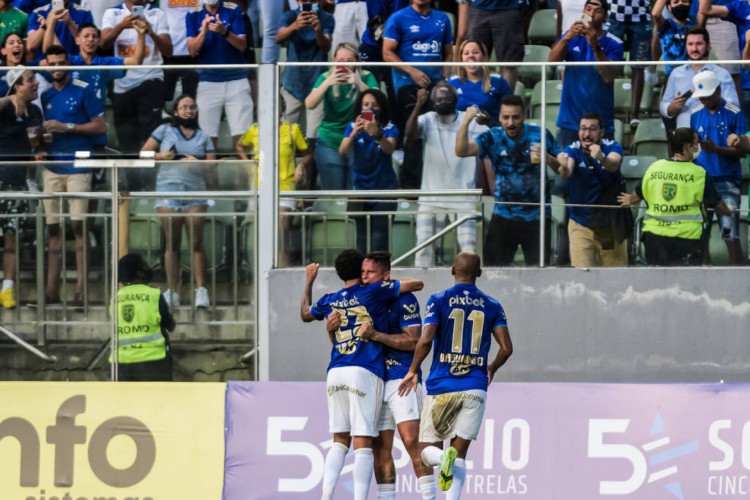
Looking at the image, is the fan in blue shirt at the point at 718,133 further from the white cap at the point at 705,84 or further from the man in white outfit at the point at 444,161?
the man in white outfit at the point at 444,161

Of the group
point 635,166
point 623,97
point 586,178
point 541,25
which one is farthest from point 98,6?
point 635,166

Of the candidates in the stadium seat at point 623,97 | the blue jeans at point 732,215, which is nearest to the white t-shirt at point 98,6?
the stadium seat at point 623,97

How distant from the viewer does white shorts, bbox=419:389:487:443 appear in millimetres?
8719

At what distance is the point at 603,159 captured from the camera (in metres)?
10.4

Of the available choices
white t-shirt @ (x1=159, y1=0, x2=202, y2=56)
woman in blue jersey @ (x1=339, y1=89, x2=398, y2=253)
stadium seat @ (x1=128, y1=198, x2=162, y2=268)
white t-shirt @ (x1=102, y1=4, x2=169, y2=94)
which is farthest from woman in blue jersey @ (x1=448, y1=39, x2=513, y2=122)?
white t-shirt @ (x1=102, y1=4, x2=169, y2=94)

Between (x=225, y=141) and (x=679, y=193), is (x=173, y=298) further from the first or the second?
(x=679, y=193)

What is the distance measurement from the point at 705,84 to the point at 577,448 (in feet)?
10.6

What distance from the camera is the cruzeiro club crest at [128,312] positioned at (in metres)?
10.8

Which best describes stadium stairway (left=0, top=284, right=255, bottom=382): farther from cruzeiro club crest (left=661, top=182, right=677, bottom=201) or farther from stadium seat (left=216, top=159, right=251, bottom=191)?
cruzeiro club crest (left=661, top=182, right=677, bottom=201)

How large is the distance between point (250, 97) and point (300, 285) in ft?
5.58

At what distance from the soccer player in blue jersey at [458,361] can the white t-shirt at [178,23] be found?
207 inches

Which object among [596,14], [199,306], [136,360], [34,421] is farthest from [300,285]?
[596,14]

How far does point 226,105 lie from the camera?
35.4ft

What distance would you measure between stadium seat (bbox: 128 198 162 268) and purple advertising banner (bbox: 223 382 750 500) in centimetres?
185
